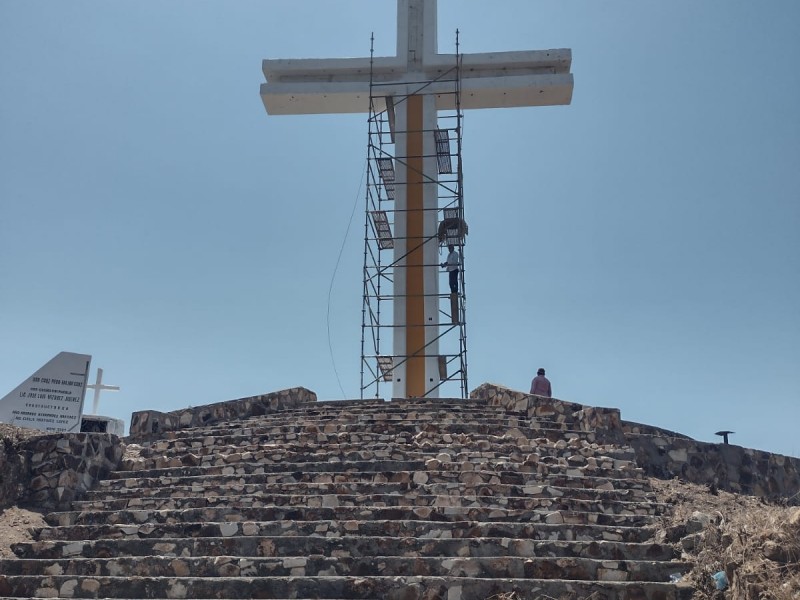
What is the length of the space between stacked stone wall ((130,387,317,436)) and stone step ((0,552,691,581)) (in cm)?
388

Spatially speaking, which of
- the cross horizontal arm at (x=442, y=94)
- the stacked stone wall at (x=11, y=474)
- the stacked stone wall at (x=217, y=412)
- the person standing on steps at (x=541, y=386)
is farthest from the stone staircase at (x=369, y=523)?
the cross horizontal arm at (x=442, y=94)

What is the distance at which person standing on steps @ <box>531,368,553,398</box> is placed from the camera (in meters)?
12.1

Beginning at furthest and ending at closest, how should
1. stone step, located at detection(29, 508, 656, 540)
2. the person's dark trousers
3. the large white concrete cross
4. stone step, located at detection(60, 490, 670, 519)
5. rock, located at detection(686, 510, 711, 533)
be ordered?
1. the person's dark trousers
2. the large white concrete cross
3. stone step, located at detection(60, 490, 670, 519)
4. stone step, located at detection(29, 508, 656, 540)
5. rock, located at detection(686, 510, 711, 533)

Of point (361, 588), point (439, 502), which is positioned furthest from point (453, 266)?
point (361, 588)

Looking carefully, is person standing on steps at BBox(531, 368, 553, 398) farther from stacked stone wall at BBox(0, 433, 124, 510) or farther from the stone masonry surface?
stacked stone wall at BBox(0, 433, 124, 510)

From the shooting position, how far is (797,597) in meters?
4.87

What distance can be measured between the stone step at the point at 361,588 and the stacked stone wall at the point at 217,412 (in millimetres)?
4004

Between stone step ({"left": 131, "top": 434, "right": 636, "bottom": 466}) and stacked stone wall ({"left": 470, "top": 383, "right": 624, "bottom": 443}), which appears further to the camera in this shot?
stacked stone wall ({"left": 470, "top": 383, "right": 624, "bottom": 443})

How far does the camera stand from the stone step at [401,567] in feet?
19.1

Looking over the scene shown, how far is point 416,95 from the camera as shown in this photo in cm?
1548

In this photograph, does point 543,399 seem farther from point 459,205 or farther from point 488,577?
point 459,205

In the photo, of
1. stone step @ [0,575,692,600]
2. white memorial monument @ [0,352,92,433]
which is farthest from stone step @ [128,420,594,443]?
white memorial monument @ [0,352,92,433]

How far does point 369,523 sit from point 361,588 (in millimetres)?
851

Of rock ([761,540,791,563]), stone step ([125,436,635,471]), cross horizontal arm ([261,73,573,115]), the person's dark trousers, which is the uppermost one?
cross horizontal arm ([261,73,573,115])
